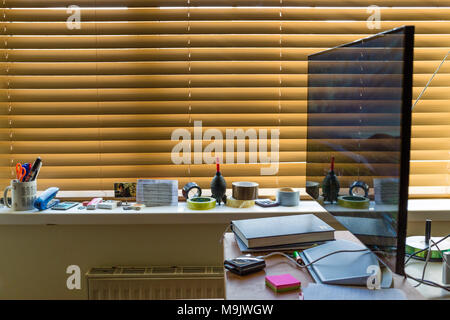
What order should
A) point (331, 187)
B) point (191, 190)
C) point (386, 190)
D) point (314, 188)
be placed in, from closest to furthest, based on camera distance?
point (386, 190), point (331, 187), point (314, 188), point (191, 190)

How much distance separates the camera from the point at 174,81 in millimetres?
1633

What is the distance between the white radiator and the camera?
4.99 ft

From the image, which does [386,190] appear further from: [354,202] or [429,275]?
[429,275]

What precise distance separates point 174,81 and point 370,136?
0.96 meters

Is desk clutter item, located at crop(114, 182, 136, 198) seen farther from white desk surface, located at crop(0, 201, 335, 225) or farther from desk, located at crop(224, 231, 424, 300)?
desk, located at crop(224, 231, 424, 300)

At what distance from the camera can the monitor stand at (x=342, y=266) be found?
0.90 meters

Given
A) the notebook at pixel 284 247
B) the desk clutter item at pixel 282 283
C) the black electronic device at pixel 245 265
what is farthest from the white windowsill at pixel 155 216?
the desk clutter item at pixel 282 283

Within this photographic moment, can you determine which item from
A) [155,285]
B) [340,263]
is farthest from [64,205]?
[340,263]

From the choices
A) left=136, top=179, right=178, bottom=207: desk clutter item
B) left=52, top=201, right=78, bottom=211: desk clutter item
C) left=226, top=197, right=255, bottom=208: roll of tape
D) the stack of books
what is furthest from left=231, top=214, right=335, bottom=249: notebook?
left=52, top=201, right=78, bottom=211: desk clutter item

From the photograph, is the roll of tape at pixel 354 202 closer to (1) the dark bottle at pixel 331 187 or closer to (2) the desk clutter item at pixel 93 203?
(1) the dark bottle at pixel 331 187

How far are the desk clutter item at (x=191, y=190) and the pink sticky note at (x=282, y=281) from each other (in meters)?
0.73

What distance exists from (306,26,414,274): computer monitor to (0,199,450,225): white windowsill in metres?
0.39

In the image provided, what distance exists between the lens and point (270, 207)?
157cm
